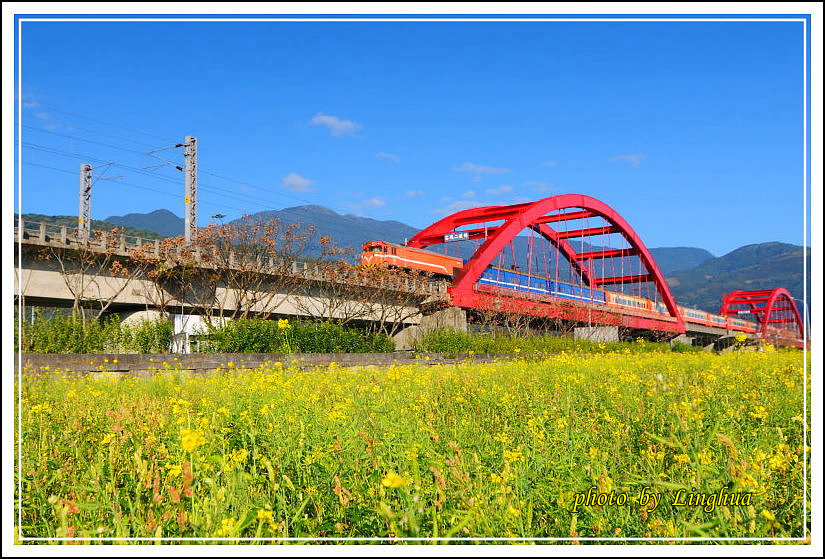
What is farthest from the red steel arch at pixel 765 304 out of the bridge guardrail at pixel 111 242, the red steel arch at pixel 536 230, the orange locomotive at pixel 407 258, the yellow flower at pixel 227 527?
the yellow flower at pixel 227 527

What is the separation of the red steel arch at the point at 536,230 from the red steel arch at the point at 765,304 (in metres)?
42.6

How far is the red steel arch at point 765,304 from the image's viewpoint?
88.6 metres

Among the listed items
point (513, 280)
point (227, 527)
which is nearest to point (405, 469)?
point (227, 527)

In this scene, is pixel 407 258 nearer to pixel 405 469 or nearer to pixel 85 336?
pixel 85 336

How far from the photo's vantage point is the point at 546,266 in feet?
142

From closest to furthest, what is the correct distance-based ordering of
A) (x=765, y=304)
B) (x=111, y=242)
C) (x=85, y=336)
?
(x=85, y=336) → (x=111, y=242) → (x=765, y=304)

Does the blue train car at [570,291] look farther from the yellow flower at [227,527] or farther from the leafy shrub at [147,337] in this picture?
the yellow flower at [227,527]

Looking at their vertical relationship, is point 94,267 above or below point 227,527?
above

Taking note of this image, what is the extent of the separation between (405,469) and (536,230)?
41.9m

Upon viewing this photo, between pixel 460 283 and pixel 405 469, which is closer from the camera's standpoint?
pixel 405 469

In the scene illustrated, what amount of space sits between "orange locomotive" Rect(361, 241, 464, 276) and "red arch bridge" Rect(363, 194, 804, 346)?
0.20 ft

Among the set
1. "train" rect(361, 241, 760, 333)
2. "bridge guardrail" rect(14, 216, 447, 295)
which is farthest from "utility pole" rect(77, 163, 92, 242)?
"train" rect(361, 241, 760, 333)

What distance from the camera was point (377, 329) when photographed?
108 feet

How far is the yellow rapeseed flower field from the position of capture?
2697mm
